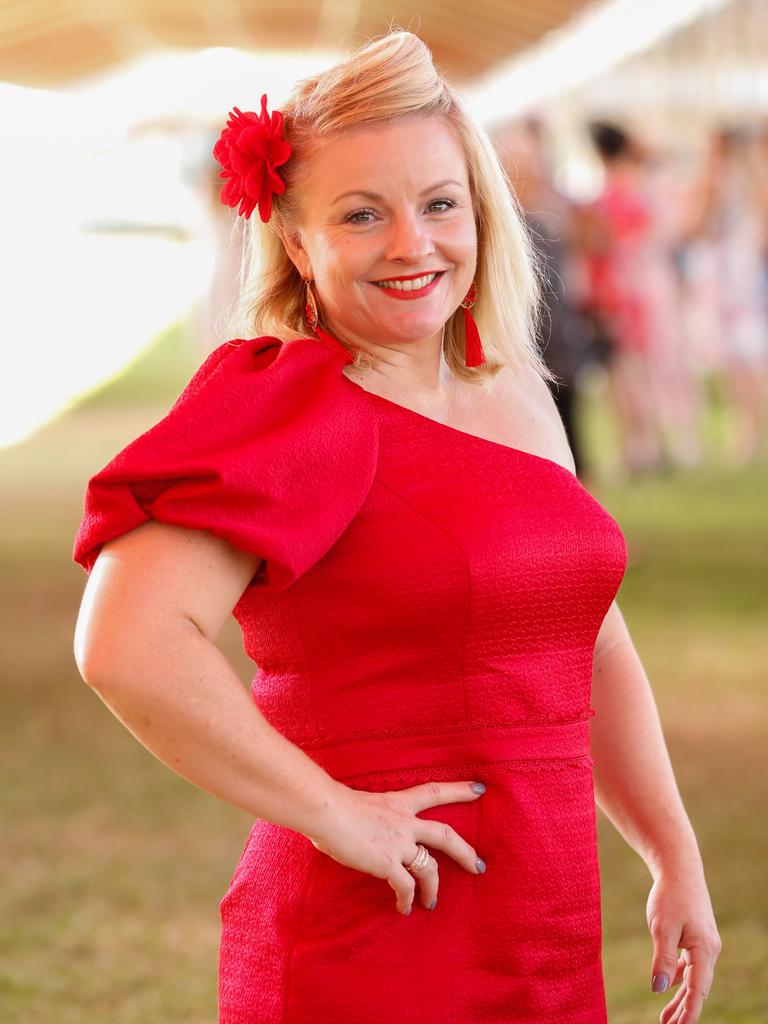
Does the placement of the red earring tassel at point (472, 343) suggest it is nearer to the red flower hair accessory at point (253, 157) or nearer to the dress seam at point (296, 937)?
the red flower hair accessory at point (253, 157)

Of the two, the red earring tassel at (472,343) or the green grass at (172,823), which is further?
the green grass at (172,823)

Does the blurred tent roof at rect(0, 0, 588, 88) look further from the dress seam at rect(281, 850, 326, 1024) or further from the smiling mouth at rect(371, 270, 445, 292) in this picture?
the dress seam at rect(281, 850, 326, 1024)

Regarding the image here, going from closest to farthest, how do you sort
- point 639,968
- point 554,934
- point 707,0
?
point 554,934 < point 639,968 < point 707,0

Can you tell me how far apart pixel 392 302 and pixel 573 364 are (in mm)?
6859

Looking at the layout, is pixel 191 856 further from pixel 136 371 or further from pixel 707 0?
pixel 136 371

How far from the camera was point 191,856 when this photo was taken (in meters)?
4.30

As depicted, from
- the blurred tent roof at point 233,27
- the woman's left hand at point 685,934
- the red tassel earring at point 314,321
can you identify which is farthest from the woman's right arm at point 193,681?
the blurred tent roof at point 233,27

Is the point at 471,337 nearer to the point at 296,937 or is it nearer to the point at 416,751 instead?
the point at 416,751

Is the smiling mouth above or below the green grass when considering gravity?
above

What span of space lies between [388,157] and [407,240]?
90mm

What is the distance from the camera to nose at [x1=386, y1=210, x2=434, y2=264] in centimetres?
170

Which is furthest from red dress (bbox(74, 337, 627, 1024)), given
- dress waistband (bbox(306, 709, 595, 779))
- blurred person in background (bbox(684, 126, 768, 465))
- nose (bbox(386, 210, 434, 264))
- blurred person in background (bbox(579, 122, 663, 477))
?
blurred person in background (bbox(684, 126, 768, 465))

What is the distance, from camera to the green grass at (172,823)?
11.8 feet

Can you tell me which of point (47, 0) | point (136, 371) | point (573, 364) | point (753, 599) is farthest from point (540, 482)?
point (136, 371)
